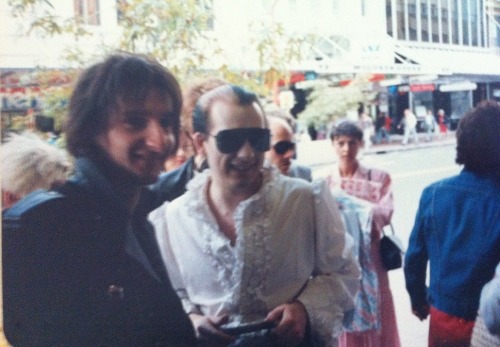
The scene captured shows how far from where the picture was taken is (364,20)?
8.43 feet

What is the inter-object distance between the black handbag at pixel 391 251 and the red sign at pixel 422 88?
21.4 inches

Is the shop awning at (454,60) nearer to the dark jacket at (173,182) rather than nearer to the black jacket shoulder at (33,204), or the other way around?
the dark jacket at (173,182)

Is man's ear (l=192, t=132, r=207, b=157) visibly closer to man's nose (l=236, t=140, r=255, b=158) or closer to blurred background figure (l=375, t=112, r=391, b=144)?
man's nose (l=236, t=140, r=255, b=158)

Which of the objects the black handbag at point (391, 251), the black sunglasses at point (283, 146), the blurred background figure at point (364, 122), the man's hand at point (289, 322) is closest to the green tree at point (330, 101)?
the blurred background figure at point (364, 122)

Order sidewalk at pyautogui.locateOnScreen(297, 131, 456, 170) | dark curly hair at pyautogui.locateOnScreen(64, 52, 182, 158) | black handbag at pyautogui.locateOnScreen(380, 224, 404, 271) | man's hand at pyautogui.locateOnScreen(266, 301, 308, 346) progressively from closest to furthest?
dark curly hair at pyautogui.locateOnScreen(64, 52, 182, 158)
man's hand at pyautogui.locateOnScreen(266, 301, 308, 346)
sidewalk at pyautogui.locateOnScreen(297, 131, 456, 170)
black handbag at pyautogui.locateOnScreen(380, 224, 404, 271)

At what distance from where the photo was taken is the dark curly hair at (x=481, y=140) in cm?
253

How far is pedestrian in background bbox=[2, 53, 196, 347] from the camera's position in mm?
2123

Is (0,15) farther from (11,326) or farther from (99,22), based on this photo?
(11,326)

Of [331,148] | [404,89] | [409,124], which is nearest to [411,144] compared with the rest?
[409,124]

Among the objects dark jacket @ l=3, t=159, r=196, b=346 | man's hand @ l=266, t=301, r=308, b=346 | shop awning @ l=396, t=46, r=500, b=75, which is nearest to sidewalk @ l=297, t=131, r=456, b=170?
shop awning @ l=396, t=46, r=500, b=75

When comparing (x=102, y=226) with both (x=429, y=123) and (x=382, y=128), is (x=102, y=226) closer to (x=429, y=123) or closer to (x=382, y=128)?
(x=382, y=128)

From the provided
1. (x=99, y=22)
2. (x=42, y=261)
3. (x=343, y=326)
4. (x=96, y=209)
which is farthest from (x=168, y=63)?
(x=343, y=326)

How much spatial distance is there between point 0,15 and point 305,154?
116cm

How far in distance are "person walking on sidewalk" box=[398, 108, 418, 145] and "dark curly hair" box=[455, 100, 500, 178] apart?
17cm
